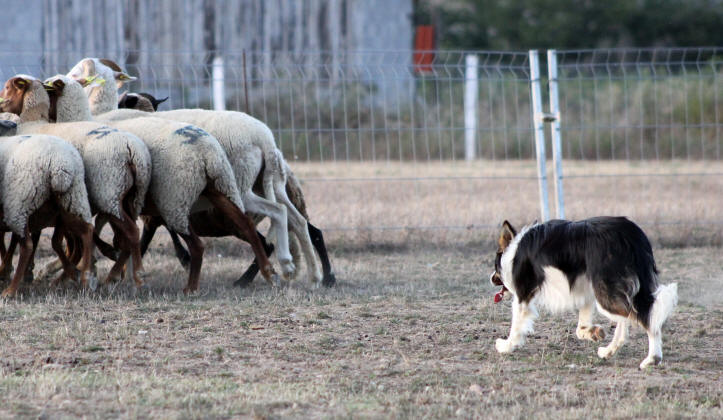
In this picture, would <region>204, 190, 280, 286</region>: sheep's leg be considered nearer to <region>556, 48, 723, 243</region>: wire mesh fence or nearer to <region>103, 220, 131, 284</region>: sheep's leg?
<region>103, 220, 131, 284</region>: sheep's leg

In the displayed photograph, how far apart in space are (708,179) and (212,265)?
9.78 m

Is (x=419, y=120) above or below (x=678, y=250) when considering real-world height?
above

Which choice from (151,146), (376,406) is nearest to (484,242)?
(151,146)

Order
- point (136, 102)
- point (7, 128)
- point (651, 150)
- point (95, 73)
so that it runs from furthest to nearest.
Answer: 1. point (651, 150)
2. point (136, 102)
3. point (95, 73)
4. point (7, 128)

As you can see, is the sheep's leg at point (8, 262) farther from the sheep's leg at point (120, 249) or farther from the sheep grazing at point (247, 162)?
the sheep grazing at point (247, 162)

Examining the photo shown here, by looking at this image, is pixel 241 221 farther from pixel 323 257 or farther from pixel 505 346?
pixel 505 346

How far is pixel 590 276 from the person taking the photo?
5.11 metres

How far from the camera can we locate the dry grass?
10234mm

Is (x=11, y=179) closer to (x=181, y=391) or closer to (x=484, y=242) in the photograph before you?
(x=181, y=391)

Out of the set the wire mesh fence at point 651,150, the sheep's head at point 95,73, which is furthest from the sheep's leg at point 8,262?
the wire mesh fence at point 651,150

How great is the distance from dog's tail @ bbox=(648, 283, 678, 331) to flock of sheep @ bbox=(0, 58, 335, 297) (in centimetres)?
346

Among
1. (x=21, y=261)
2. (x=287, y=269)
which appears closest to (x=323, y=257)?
(x=287, y=269)

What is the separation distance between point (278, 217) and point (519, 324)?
283 cm

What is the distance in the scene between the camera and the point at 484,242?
1012 cm
